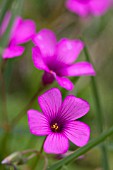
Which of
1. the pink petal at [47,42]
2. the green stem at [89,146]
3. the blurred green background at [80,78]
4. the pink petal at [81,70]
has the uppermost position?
the pink petal at [47,42]

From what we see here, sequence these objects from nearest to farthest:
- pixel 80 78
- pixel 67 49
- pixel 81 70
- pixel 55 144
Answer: pixel 55 144, pixel 81 70, pixel 67 49, pixel 80 78

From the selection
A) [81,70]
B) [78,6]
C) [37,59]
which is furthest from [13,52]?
[78,6]

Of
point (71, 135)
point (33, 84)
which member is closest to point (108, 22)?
point (33, 84)

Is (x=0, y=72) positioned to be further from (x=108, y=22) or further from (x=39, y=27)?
(x=108, y=22)

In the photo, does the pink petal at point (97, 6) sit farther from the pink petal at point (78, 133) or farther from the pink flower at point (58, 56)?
the pink petal at point (78, 133)

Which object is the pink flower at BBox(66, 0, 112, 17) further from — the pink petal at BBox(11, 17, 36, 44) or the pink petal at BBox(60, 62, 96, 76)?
the pink petal at BBox(60, 62, 96, 76)

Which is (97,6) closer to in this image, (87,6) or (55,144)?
(87,6)

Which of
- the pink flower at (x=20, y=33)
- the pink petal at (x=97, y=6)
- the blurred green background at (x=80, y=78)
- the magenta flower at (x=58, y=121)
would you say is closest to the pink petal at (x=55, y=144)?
the magenta flower at (x=58, y=121)

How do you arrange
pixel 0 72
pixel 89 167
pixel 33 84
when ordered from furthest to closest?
pixel 33 84 < pixel 89 167 < pixel 0 72
